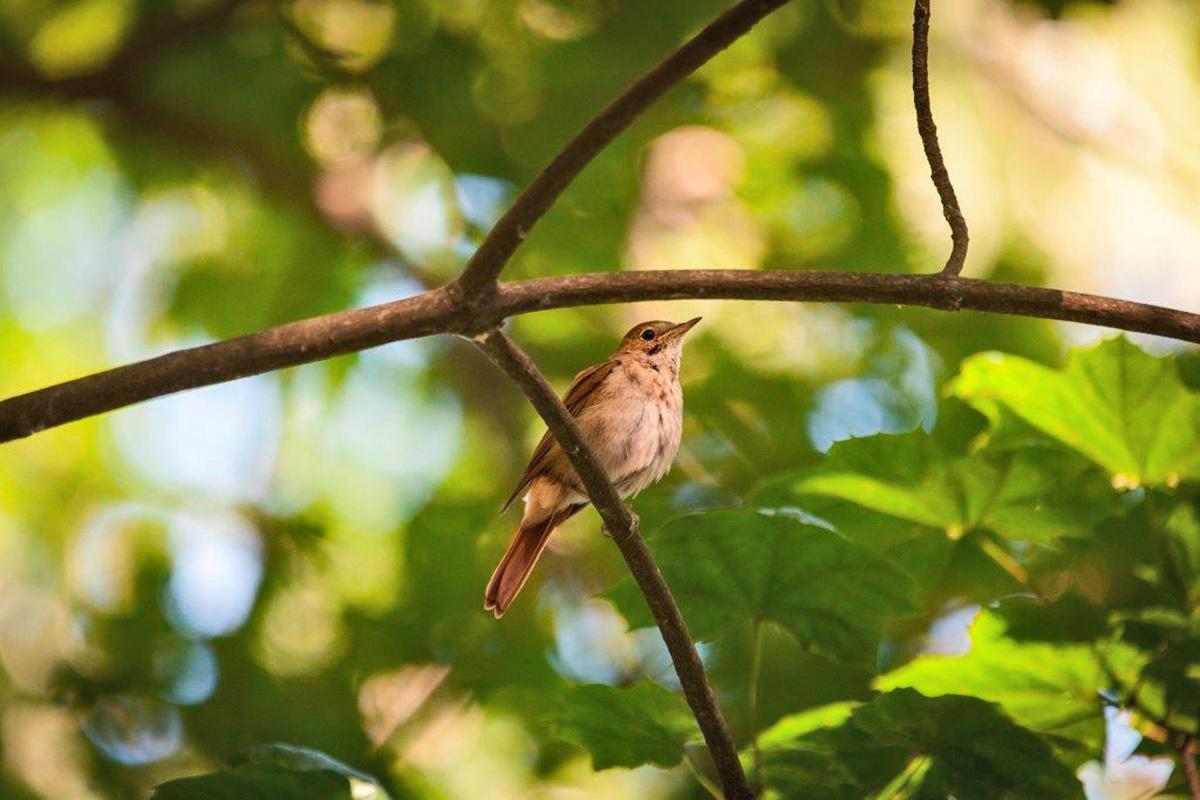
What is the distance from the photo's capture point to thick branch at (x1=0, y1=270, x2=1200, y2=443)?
197 cm

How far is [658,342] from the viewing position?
4.99 m

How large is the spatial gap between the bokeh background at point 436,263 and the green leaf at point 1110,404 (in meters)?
2.45

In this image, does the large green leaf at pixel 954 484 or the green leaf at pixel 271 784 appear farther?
the large green leaf at pixel 954 484

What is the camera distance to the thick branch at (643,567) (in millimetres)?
2197

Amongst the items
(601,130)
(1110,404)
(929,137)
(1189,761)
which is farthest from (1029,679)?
(601,130)

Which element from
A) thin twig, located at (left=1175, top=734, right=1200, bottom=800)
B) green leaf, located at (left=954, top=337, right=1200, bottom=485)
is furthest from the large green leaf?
thin twig, located at (left=1175, top=734, right=1200, bottom=800)

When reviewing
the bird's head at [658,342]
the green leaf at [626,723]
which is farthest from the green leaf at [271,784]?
the bird's head at [658,342]

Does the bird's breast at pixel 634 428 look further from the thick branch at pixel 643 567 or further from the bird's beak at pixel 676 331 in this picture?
the thick branch at pixel 643 567

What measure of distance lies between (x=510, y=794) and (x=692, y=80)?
356 cm

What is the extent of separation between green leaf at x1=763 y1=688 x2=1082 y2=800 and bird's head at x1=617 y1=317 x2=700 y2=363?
279 centimetres

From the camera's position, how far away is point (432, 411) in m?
6.76

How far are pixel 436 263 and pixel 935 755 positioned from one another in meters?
4.98

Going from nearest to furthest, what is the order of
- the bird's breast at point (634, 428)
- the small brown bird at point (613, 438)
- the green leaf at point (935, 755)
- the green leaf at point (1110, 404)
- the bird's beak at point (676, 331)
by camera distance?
the green leaf at point (935, 755) < the green leaf at point (1110, 404) < the small brown bird at point (613, 438) < the bird's breast at point (634, 428) < the bird's beak at point (676, 331)

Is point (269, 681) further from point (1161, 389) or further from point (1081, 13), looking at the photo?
point (1081, 13)
